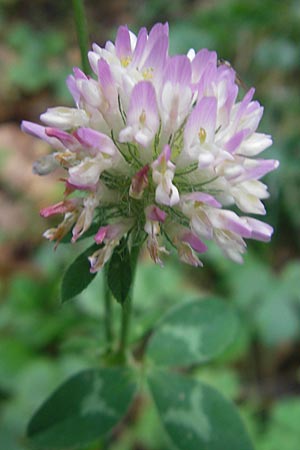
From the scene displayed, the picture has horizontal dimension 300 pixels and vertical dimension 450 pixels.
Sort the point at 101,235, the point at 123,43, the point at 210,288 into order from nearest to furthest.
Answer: the point at 101,235 → the point at 123,43 → the point at 210,288

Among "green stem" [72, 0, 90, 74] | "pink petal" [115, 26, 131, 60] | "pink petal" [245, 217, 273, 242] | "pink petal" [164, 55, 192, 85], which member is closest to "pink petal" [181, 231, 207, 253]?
"pink petal" [245, 217, 273, 242]

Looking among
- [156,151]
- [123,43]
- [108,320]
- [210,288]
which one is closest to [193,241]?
[156,151]

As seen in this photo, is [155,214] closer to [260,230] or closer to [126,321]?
[260,230]

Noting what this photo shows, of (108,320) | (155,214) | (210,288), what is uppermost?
(155,214)

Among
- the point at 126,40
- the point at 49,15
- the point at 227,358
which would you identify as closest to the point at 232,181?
the point at 126,40

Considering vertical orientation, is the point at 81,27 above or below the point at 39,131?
above

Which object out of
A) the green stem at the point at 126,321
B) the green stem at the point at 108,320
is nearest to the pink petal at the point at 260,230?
the green stem at the point at 126,321

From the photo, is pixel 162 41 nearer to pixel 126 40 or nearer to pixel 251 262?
pixel 126 40
